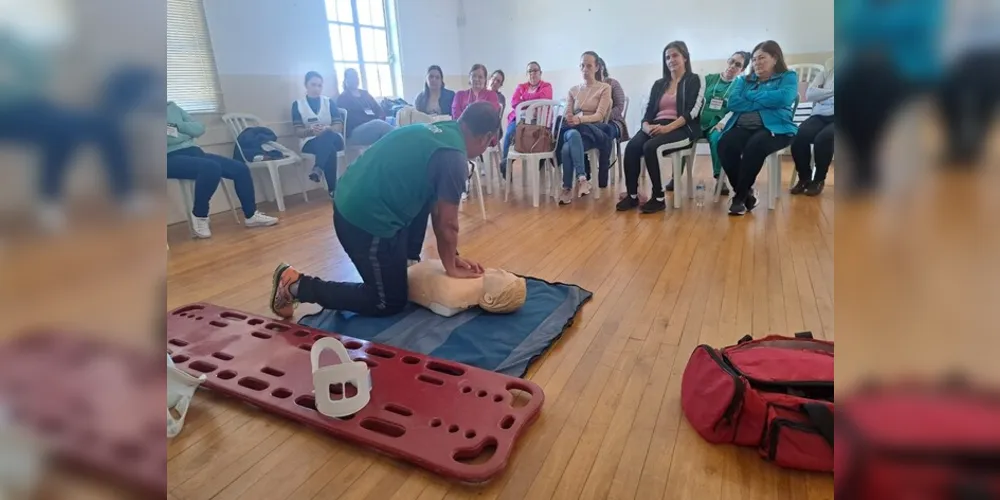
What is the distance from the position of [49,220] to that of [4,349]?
62 mm

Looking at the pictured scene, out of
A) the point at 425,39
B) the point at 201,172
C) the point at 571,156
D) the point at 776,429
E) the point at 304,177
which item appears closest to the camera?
the point at 776,429

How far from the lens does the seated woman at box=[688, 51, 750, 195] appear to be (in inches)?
151

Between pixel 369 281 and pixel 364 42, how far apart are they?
454 cm

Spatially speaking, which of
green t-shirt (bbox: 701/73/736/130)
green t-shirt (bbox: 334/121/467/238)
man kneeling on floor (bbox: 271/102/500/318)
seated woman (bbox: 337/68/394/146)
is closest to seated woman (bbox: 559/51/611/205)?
green t-shirt (bbox: 701/73/736/130)

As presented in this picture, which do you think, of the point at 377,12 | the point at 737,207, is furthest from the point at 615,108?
the point at 377,12

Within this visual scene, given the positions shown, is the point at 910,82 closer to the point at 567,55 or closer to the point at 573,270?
the point at 573,270

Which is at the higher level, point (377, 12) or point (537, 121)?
point (377, 12)

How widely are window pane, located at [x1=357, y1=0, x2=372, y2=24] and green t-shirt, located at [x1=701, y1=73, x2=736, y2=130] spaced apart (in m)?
3.66

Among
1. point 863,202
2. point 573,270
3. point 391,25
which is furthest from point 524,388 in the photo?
point 391,25

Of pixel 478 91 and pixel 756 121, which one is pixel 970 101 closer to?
pixel 756 121

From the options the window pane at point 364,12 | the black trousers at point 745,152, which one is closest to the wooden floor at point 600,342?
the black trousers at point 745,152

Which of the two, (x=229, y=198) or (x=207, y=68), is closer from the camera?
(x=229, y=198)

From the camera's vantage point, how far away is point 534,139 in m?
4.08

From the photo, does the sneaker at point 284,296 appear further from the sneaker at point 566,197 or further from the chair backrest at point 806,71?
the chair backrest at point 806,71
